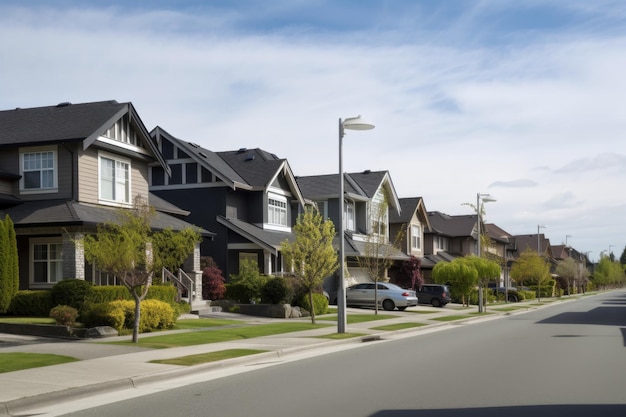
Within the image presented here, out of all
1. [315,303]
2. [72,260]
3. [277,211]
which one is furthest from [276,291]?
[277,211]

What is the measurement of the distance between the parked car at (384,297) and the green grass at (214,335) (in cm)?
1357

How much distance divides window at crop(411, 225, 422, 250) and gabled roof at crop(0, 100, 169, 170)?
1252 inches

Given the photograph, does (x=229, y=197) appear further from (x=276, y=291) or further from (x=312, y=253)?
(x=312, y=253)

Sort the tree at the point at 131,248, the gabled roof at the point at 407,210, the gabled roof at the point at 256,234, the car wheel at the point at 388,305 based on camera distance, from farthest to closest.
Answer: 1. the gabled roof at the point at 407,210
2. the car wheel at the point at 388,305
3. the gabled roof at the point at 256,234
4. the tree at the point at 131,248

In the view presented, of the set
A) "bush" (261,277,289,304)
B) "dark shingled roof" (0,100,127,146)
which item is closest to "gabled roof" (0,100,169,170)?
"dark shingled roof" (0,100,127,146)

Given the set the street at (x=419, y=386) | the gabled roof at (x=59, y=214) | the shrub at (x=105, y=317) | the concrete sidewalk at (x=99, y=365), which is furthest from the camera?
the gabled roof at (x=59, y=214)

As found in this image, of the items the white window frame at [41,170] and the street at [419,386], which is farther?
the white window frame at [41,170]

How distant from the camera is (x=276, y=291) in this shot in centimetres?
3306

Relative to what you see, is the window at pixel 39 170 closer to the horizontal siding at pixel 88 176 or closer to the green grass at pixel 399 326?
the horizontal siding at pixel 88 176

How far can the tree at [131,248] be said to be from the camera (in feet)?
61.9

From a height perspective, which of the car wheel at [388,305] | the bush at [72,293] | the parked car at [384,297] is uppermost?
the bush at [72,293]

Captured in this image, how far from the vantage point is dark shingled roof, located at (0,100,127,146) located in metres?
27.8

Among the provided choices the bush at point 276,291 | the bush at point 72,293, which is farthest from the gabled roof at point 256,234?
the bush at point 72,293

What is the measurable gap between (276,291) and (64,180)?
10.2 metres
